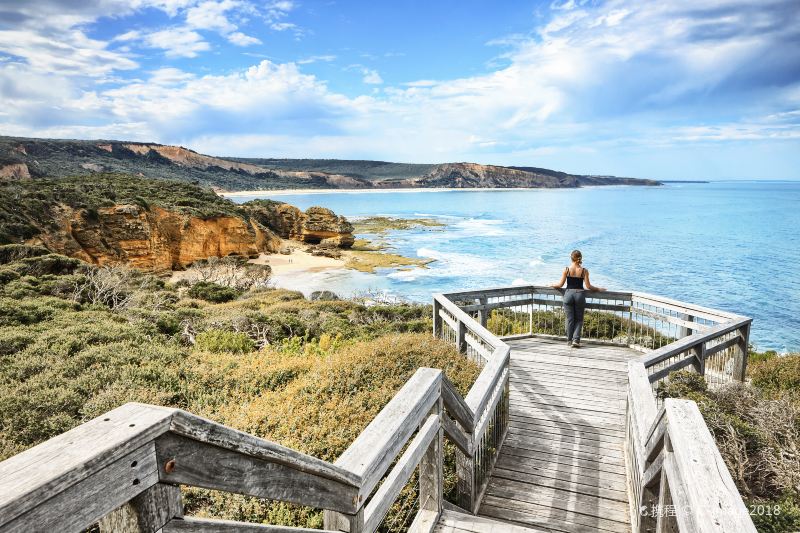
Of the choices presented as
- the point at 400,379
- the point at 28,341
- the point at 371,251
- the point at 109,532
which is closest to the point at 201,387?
the point at 400,379

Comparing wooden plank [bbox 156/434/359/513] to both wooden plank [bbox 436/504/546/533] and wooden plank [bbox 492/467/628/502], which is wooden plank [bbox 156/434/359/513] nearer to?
wooden plank [bbox 436/504/546/533]

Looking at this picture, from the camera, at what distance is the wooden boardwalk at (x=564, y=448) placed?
4516mm

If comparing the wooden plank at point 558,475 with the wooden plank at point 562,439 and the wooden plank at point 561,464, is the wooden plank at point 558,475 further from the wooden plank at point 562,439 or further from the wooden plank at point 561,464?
the wooden plank at point 562,439

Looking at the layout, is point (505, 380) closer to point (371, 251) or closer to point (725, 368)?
point (725, 368)

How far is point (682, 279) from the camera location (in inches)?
1622

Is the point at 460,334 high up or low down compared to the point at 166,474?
down

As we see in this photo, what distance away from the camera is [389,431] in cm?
265

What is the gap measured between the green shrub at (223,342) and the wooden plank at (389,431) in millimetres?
6916

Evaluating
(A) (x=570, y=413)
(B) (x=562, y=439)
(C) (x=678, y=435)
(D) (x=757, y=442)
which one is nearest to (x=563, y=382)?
(A) (x=570, y=413)

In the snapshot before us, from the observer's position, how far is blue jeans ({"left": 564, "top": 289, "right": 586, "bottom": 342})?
8.42 metres

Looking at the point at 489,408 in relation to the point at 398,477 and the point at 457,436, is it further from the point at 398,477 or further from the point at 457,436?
the point at 398,477

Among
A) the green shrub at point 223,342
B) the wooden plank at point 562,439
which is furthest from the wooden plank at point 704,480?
the green shrub at point 223,342

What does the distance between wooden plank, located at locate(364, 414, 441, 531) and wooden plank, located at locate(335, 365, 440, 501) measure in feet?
0.41

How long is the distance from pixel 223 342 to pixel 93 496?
9154 millimetres
